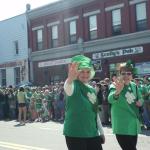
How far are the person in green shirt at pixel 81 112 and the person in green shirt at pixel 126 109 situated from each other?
83 centimetres

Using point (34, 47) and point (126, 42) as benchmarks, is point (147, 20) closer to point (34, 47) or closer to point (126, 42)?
point (126, 42)

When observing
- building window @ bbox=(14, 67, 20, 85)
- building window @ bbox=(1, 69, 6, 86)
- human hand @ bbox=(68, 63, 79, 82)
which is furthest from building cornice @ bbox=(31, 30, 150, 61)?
human hand @ bbox=(68, 63, 79, 82)

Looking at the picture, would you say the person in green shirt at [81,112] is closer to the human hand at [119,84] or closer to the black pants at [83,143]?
the black pants at [83,143]

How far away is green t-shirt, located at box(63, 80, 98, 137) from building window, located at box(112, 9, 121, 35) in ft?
76.8

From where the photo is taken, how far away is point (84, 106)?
585 centimetres

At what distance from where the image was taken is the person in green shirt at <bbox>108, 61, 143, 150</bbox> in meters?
6.63

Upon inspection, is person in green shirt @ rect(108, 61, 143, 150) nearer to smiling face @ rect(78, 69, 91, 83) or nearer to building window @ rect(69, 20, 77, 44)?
smiling face @ rect(78, 69, 91, 83)

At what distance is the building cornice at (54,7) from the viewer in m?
32.5

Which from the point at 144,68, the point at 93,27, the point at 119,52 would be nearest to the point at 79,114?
the point at 144,68

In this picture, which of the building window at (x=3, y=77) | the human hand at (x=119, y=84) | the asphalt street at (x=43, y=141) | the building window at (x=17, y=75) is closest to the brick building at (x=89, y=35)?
the building window at (x=17, y=75)

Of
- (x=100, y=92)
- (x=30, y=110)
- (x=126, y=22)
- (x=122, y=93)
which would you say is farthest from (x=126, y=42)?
(x=122, y=93)

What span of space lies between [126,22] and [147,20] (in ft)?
5.71

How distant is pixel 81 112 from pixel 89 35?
2589cm

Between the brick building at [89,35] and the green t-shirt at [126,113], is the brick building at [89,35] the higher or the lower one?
the higher one
